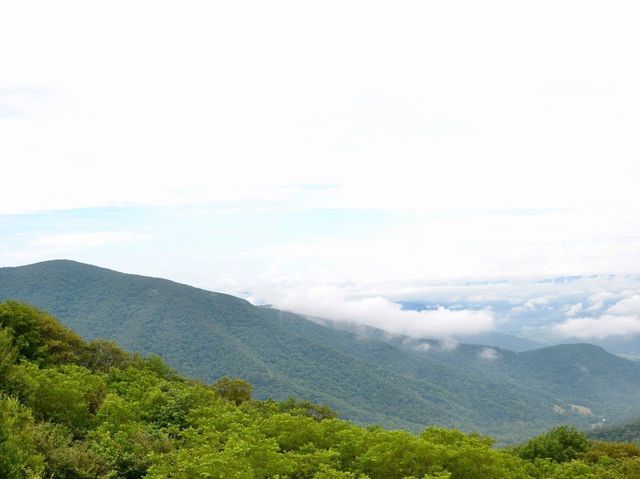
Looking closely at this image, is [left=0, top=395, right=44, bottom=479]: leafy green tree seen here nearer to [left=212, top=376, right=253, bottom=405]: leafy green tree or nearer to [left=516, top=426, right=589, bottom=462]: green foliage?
[left=212, top=376, right=253, bottom=405]: leafy green tree

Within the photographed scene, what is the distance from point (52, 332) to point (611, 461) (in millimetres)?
65603

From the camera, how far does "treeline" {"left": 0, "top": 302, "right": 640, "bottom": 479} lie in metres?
28.6

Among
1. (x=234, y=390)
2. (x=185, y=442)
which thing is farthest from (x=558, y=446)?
(x=185, y=442)

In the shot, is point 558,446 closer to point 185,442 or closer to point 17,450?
point 185,442

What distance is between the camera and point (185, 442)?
38.0 meters

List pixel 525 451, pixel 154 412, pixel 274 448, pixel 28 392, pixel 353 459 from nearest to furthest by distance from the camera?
pixel 274 448, pixel 353 459, pixel 28 392, pixel 154 412, pixel 525 451

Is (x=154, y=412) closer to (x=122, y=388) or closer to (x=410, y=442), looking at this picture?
(x=122, y=388)

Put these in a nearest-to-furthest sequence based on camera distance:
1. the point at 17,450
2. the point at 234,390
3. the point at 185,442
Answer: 1. the point at 17,450
2. the point at 185,442
3. the point at 234,390

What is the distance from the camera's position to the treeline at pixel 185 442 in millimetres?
28641

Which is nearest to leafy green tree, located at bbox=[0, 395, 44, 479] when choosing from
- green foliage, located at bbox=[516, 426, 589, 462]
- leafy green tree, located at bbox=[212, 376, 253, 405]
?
leafy green tree, located at bbox=[212, 376, 253, 405]

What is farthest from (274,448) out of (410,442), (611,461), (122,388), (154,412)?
(611,461)

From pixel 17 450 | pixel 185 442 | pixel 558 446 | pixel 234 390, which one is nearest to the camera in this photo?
pixel 17 450

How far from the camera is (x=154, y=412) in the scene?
1828 inches

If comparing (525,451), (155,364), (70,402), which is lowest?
(525,451)
